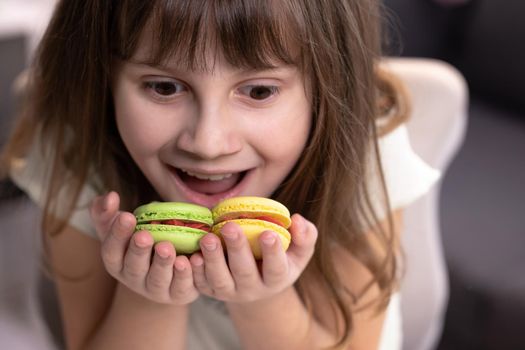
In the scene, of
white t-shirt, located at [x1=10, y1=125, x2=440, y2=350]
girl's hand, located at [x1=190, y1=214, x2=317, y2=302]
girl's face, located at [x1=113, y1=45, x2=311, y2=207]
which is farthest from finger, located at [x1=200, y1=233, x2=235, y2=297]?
white t-shirt, located at [x1=10, y1=125, x2=440, y2=350]

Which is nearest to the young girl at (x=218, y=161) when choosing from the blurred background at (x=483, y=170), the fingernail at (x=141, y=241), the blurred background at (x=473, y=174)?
the fingernail at (x=141, y=241)

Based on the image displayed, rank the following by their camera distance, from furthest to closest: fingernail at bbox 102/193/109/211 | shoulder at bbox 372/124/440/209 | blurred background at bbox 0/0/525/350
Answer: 1. blurred background at bbox 0/0/525/350
2. shoulder at bbox 372/124/440/209
3. fingernail at bbox 102/193/109/211

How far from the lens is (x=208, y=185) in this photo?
0.90 metres

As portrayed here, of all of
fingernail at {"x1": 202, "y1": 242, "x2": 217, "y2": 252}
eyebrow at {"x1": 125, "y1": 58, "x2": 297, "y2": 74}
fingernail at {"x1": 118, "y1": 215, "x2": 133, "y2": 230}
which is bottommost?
fingernail at {"x1": 202, "y1": 242, "x2": 217, "y2": 252}

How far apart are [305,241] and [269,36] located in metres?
0.22

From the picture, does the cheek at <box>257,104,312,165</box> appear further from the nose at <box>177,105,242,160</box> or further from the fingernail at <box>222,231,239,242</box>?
the fingernail at <box>222,231,239,242</box>

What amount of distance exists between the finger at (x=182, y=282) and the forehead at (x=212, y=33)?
0.20 meters

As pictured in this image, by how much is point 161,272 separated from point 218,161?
14 centimetres

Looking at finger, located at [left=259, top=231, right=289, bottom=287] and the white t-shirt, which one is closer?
finger, located at [left=259, top=231, right=289, bottom=287]

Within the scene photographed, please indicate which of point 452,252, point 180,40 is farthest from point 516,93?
point 180,40

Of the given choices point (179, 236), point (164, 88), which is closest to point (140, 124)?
point (164, 88)

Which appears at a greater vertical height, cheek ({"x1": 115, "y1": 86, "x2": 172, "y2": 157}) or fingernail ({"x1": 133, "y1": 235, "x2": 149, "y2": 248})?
cheek ({"x1": 115, "y1": 86, "x2": 172, "y2": 157})

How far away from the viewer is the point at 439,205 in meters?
1.87

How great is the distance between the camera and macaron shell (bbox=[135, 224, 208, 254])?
748 mm
